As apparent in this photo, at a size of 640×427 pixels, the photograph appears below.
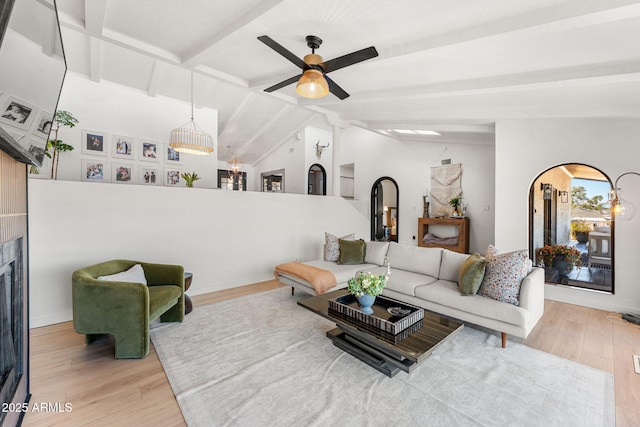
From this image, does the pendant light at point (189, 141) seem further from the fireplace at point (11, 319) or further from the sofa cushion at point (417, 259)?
the sofa cushion at point (417, 259)

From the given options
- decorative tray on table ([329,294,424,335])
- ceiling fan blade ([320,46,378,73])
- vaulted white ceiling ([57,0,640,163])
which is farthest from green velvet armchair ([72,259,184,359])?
ceiling fan blade ([320,46,378,73])

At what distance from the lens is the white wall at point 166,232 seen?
3.32m

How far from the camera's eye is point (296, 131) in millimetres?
8258

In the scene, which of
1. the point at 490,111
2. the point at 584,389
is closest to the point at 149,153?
the point at 490,111

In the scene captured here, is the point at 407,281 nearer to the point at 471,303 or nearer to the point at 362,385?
the point at 471,303

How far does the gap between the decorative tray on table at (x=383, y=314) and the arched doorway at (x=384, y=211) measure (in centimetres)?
525

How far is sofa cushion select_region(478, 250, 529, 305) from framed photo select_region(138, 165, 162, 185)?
5.95 m

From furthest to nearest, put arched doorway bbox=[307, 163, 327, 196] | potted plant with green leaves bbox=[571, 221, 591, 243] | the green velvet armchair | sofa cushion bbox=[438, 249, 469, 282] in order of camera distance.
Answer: arched doorway bbox=[307, 163, 327, 196]
potted plant with green leaves bbox=[571, 221, 591, 243]
sofa cushion bbox=[438, 249, 469, 282]
the green velvet armchair

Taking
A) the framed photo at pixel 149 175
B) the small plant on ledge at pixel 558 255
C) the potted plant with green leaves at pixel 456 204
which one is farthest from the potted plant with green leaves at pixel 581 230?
the framed photo at pixel 149 175

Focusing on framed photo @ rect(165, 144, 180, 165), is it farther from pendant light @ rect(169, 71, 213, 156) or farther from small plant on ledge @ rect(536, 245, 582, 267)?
small plant on ledge @ rect(536, 245, 582, 267)

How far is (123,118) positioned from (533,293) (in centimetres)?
688

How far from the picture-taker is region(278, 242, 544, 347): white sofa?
2658mm

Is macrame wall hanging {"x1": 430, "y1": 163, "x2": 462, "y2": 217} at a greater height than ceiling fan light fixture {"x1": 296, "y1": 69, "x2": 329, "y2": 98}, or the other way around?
ceiling fan light fixture {"x1": 296, "y1": 69, "x2": 329, "y2": 98}

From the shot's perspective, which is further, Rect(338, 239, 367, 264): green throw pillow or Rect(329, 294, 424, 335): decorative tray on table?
Rect(338, 239, 367, 264): green throw pillow
